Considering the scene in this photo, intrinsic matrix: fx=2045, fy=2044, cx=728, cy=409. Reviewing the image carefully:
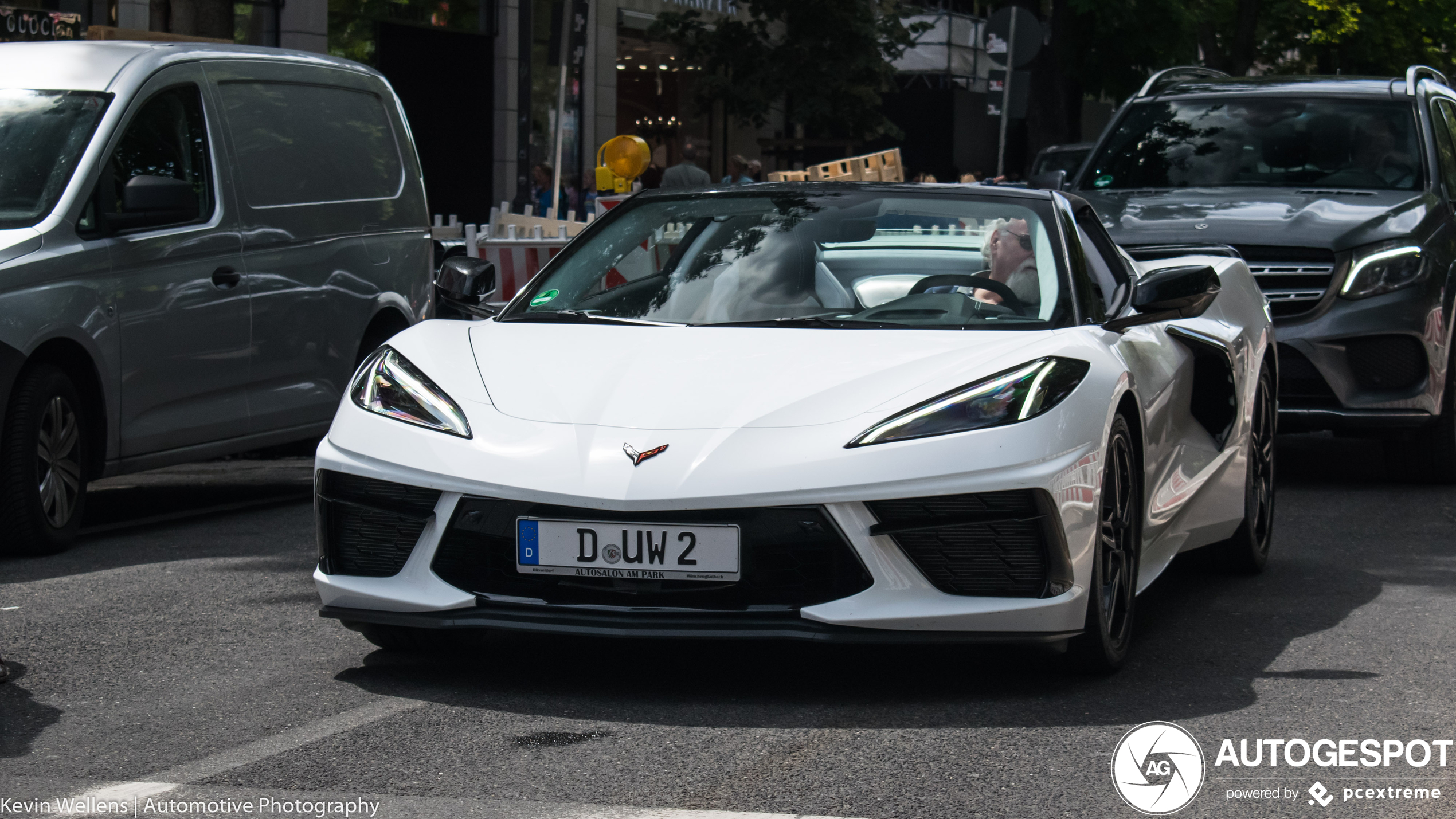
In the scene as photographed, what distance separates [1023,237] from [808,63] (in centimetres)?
2308

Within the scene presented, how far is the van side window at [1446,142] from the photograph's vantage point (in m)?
10.3

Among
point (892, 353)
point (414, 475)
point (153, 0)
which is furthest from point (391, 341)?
point (153, 0)

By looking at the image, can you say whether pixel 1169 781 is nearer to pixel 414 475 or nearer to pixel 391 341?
pixel 414 475

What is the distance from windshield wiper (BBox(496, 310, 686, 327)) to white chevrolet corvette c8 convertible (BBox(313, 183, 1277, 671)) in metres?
0.01

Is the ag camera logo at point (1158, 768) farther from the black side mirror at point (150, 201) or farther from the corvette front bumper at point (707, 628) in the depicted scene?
the black side mirror at point (150, 201)

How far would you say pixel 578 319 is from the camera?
5.80 metres

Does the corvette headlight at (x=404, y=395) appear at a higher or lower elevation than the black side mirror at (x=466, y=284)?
lower

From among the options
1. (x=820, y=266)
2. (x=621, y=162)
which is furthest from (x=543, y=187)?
(x=820, y=266)

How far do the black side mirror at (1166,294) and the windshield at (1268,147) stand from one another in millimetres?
4675

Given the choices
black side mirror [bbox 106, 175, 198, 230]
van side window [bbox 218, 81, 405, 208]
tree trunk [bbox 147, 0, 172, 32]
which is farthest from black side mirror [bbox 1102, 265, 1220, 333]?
→ tree trunk [bbox 147, 0, 172, 32]

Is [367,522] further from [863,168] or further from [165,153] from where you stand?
[863,168]

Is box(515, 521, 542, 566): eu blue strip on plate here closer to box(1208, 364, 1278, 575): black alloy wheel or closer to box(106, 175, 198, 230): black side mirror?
box(1208, 364, 1278, 575): black alloy wheel

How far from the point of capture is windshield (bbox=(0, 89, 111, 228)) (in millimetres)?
7625

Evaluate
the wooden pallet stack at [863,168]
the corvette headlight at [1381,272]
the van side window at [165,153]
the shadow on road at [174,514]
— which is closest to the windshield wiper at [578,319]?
the shadow on road at [174,514]
